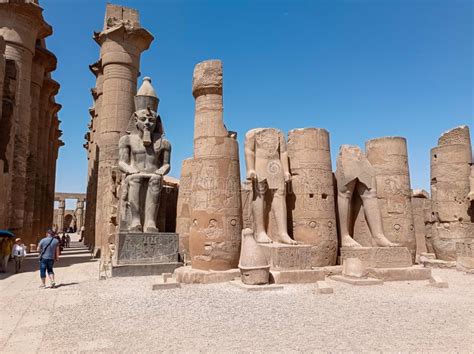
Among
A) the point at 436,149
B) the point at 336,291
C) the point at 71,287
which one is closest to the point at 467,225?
the point at 436,149

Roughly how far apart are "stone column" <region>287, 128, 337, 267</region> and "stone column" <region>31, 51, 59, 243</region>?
524 inches

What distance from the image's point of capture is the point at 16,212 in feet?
43.9

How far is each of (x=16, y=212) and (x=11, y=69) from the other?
5025 millimetres

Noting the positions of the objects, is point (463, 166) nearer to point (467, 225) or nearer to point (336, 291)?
point (467, 225)

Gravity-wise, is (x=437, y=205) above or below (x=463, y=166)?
below

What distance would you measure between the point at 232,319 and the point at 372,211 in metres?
5.54

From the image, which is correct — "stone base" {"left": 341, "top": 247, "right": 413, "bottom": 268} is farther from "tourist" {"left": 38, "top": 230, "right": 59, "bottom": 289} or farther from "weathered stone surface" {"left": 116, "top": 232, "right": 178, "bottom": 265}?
"tourist" {"left": 38, "top": 230, "right": 59, "bottom": 289}

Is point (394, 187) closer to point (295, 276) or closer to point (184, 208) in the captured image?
point (295, 276)

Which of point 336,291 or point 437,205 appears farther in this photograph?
point 437,205

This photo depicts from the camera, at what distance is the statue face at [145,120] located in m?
9.66

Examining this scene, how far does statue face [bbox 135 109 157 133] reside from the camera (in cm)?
966

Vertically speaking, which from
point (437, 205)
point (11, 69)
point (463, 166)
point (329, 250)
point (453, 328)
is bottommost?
point (453, 328)

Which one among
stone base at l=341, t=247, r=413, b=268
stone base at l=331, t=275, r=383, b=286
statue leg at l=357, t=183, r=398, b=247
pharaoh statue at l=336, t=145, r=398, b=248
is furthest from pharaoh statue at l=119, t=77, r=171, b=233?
statue leg at l=357, t=183, r=398, b=247

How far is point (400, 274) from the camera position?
25.7ft
